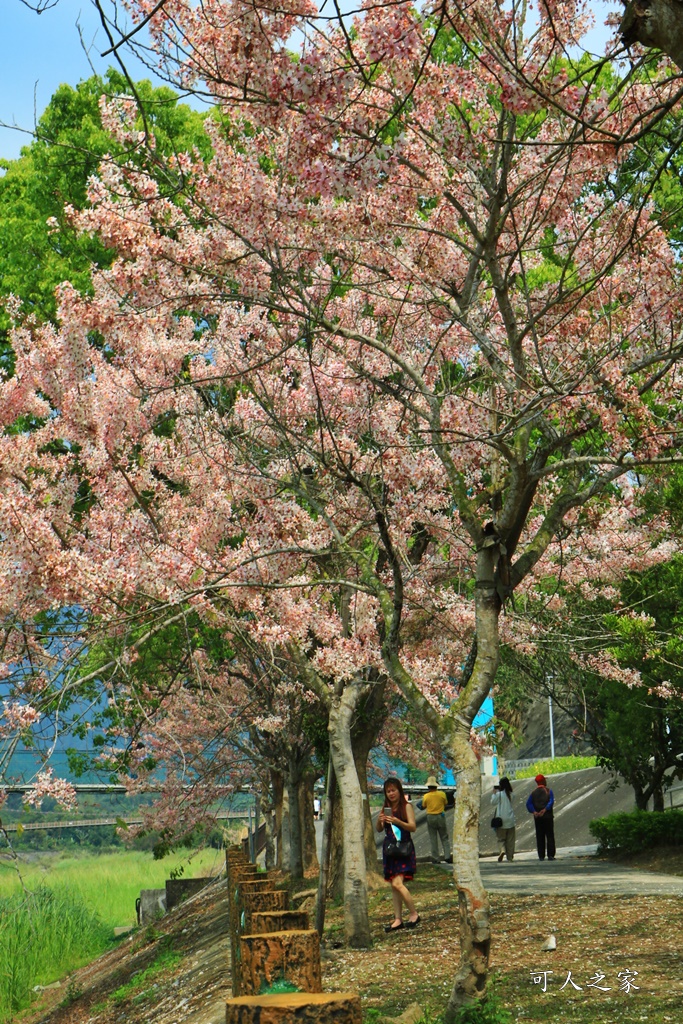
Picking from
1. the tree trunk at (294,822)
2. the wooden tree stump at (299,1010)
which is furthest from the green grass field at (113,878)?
the wooden tree stump at (299,1010)

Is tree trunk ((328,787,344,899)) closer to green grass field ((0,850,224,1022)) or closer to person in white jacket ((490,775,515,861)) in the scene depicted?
green grass field ((0,850,224,1022))

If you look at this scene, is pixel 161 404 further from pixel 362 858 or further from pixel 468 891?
pixel 468 891

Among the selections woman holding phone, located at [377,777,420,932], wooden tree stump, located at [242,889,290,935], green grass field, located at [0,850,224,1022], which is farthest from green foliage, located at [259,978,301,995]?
green grass field, located at [0,850,224,1022]

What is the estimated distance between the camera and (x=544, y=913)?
480 inches

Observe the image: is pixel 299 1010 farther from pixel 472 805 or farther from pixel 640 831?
pixel 640 831

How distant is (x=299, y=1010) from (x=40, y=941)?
1958 centimetres

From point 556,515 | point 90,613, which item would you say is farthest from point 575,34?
point 90,613

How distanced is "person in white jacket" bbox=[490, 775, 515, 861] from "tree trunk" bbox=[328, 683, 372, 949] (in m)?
9.61

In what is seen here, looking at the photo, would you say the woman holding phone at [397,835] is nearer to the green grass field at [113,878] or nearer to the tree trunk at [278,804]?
the tree trunk at [278,804]

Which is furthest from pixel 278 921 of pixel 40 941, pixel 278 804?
pixel 278 804

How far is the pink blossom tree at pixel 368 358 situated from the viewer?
6762mm

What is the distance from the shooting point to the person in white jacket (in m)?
22.0

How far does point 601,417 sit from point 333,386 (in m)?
4.60

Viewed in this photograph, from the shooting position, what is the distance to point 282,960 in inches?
151
